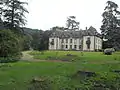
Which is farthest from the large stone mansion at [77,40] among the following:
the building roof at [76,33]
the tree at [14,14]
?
the tree at [14,14]

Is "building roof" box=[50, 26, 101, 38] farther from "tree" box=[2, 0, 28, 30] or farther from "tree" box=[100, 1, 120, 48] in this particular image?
"tree" box=[2, 0, 28, 30]

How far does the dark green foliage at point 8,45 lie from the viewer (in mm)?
36934

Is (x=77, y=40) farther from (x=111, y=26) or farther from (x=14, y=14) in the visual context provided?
(x=14, y=14)

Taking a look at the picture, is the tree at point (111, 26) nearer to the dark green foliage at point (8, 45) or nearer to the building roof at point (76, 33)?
the building roof at point (76, 33)

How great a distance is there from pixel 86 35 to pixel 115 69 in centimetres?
5934

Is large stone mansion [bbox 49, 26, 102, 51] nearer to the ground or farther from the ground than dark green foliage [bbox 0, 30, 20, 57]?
farther from the ground

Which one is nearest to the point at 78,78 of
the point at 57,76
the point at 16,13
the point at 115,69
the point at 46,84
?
the point at 57,76

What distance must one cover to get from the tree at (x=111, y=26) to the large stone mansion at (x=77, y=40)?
3.84 m

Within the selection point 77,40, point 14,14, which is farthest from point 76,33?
point 14,14

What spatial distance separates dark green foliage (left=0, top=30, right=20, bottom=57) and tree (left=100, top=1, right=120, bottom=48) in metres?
41.6

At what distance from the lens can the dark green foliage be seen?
121 ft

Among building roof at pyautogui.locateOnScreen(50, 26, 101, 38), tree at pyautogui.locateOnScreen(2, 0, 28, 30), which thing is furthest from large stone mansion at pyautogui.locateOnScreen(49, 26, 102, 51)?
tree at pyautogui.locateOnScreen(2, 0, 28, 30)

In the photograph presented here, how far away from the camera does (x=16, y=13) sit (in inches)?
2141

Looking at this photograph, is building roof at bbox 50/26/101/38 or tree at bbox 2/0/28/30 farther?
building roof at bbox 50/26/101/38
